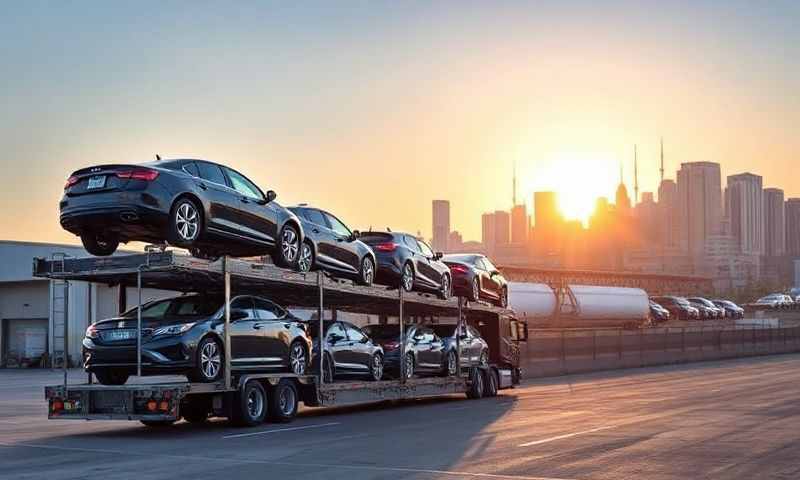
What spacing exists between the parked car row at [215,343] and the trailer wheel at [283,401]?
11.1 inches

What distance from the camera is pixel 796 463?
41.8 ft

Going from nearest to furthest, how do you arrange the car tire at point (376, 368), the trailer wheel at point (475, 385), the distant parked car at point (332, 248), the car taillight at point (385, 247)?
the distant parked car at point (332, 248), the car tire at point (376, 368), the car taillight at point (385, 247), the trailer wheel at point (475, 385)

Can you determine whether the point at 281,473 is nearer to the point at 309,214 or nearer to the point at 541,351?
the point at 309,214

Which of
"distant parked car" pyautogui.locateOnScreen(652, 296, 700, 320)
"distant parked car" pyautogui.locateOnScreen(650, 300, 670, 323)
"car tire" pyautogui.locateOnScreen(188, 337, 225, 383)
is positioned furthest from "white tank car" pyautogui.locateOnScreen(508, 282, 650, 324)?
"car tire" pyautogui.locateOnScreen(188, 337, 225, 383)

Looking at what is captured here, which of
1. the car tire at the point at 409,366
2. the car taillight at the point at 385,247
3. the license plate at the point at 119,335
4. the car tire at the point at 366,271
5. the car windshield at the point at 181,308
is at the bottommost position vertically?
the car tire at the point at 409,366

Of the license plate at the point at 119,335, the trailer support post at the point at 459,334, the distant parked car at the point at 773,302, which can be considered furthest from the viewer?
the distant parked car at the point at 773,302

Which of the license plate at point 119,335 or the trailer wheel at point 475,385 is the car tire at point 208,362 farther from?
the trailer wheel at point 475,385

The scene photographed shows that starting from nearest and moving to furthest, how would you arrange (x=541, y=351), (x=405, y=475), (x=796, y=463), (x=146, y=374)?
(x=405, y=475)
(x=796, y=463)
(x=146, y=374)
(x=541, y=351)

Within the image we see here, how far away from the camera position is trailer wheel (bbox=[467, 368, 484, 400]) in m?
26.2

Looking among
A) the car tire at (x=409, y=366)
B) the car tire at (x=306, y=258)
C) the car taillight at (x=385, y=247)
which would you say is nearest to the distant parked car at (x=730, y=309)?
the car tire at (x=409, y=366)

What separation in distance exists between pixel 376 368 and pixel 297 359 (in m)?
3.42

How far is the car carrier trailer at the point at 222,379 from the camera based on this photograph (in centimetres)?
1581

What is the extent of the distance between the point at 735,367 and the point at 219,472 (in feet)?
112

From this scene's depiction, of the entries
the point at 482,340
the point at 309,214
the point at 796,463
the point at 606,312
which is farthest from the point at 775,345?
the point at 796,463
